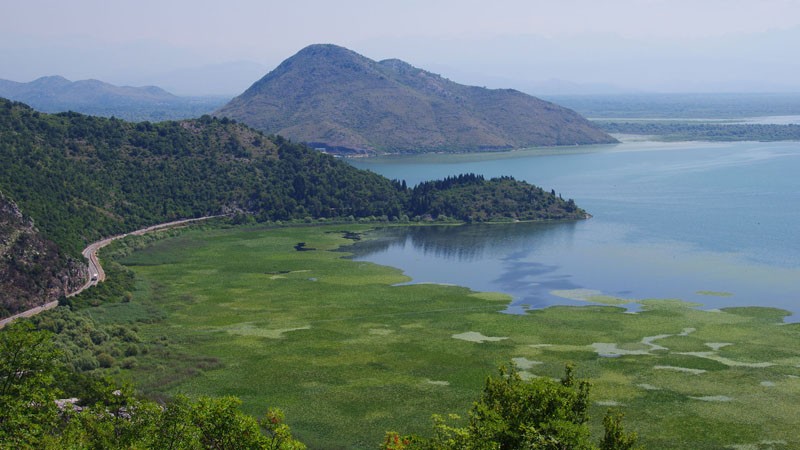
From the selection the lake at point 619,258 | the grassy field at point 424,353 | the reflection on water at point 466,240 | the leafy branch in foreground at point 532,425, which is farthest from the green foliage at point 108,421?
the reflection on water at point 466,240

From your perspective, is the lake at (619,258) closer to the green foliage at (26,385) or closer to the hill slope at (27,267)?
the hill slope at (27,267)

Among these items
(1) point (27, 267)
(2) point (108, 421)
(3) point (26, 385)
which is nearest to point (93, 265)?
(1) point (27, 267)

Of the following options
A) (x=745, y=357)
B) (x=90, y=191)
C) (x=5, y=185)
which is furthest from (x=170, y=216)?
(x=745, y=357)

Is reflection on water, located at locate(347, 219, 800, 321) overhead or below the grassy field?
overhead

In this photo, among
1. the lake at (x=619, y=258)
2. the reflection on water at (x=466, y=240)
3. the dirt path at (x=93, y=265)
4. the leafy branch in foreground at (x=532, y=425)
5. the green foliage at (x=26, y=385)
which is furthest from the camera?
the reflection on water at (x=466, y=240)

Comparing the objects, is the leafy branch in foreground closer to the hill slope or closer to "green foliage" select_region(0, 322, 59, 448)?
"green foliage" select_region(0, 322, 59, 448)

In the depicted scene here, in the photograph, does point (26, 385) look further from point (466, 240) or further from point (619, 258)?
point (466, 240)

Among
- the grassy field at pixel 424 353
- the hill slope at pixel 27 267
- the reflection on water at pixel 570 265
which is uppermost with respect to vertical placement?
the hill slope at pixel 27 267

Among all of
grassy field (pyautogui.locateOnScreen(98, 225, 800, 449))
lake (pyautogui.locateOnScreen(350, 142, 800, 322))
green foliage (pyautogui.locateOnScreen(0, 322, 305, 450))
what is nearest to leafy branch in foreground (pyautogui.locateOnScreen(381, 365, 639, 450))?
green foliage (pyautogui.locateOnScreen(0, 322, 305, 450))
